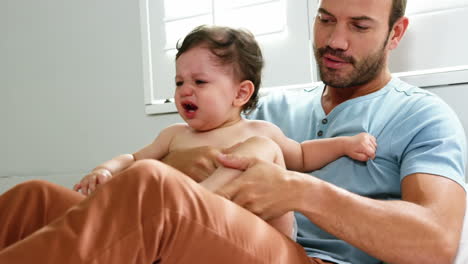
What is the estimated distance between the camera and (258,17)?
2.21m

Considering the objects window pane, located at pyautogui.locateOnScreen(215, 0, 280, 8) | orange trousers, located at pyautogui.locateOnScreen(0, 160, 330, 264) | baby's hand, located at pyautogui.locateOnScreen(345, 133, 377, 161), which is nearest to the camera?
orange trousers, located at pyautogui.locateOnScreen(0, 160, 330, 264)

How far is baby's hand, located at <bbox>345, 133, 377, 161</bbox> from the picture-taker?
1.31 metres

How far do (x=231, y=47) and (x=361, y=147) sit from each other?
16.8 inches

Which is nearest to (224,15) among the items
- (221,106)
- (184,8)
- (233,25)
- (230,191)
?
(233,25)

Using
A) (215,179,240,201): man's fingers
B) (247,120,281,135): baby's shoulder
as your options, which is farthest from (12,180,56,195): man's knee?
(247,120,281,135): baby's shoulder

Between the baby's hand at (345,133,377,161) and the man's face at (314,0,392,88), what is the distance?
0.27 m

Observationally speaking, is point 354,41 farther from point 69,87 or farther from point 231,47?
point 69,87

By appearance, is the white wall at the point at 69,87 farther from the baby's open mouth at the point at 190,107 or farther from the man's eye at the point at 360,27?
the man's eye at the point at 360,27

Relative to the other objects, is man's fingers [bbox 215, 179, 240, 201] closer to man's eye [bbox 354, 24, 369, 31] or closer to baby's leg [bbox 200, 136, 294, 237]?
baby's leg [bbox 200, 136, 294, 237]

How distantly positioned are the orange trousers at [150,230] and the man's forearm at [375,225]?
0.48 feet

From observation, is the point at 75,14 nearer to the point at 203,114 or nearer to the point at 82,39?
the point at 82,39

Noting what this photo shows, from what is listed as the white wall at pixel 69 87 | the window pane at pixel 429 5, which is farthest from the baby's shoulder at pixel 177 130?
the window pane at pixel 429 5

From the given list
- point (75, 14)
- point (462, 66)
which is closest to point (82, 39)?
point (75, 14)

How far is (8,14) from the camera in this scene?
2.80m
